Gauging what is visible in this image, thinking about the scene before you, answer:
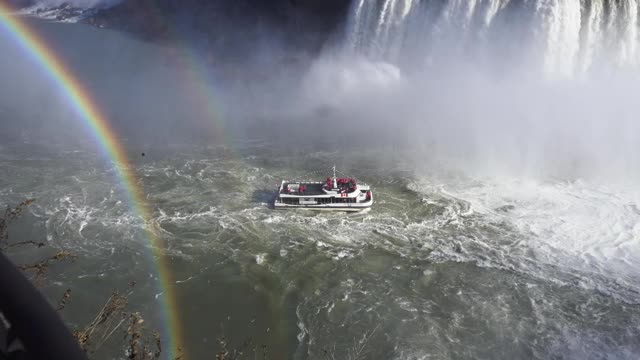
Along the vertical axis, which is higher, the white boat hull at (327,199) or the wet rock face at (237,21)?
the wet rock face at (237,21)

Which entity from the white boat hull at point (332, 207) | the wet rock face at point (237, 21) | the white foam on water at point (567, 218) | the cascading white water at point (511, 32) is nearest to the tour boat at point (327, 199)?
the white boat hull at point (332, 207)

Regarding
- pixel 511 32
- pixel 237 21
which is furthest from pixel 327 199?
pixel 237 21

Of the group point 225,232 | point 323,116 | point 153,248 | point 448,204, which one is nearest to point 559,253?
point 448,204

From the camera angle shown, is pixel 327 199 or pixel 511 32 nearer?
pixel 327 199

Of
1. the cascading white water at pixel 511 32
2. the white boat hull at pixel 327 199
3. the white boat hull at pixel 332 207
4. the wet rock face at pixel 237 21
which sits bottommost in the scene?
the white boat hull at pixel 332 207

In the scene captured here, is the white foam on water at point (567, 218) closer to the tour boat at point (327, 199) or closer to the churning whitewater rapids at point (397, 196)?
the churning whitewater rapids at point (397, 196)

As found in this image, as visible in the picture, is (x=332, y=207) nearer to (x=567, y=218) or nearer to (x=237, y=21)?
(x=567, y=218)
